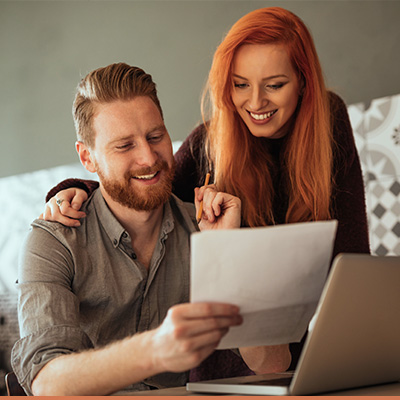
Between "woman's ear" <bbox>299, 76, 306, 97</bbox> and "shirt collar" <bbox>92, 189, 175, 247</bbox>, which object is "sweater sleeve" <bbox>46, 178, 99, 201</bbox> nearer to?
"shirt collar" <bbox>92, 189, 175, 247</bbox>

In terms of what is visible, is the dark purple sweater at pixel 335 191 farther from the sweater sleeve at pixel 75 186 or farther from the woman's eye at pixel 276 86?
the woman's eye at pixel 276 86

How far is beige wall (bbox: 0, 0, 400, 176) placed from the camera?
2.56 metres

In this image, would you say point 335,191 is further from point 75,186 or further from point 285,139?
point 75,186

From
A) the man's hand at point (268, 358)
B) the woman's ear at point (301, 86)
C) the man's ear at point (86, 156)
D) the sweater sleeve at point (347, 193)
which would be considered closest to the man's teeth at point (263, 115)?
the woman's ear at point (301, 86)

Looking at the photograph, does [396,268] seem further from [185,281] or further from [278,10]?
[278,10]

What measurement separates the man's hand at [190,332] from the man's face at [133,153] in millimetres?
634

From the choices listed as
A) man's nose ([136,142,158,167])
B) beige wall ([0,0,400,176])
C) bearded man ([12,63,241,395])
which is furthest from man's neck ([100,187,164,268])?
beige wall ([0,0,400,176])

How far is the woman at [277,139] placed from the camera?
5.11ft

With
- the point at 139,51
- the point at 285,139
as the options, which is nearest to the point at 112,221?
the point at 285,139

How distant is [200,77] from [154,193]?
1902mm

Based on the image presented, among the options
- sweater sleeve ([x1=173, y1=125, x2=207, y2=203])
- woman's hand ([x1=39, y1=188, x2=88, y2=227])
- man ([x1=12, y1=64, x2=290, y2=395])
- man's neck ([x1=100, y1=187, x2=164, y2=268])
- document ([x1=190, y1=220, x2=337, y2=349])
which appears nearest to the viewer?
document ([x1=190, y1=220, x2=337, y2=349])

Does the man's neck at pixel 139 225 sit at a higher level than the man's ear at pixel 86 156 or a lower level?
lower

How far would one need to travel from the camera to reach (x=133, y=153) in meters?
1.41

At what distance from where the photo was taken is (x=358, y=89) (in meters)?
2.56
